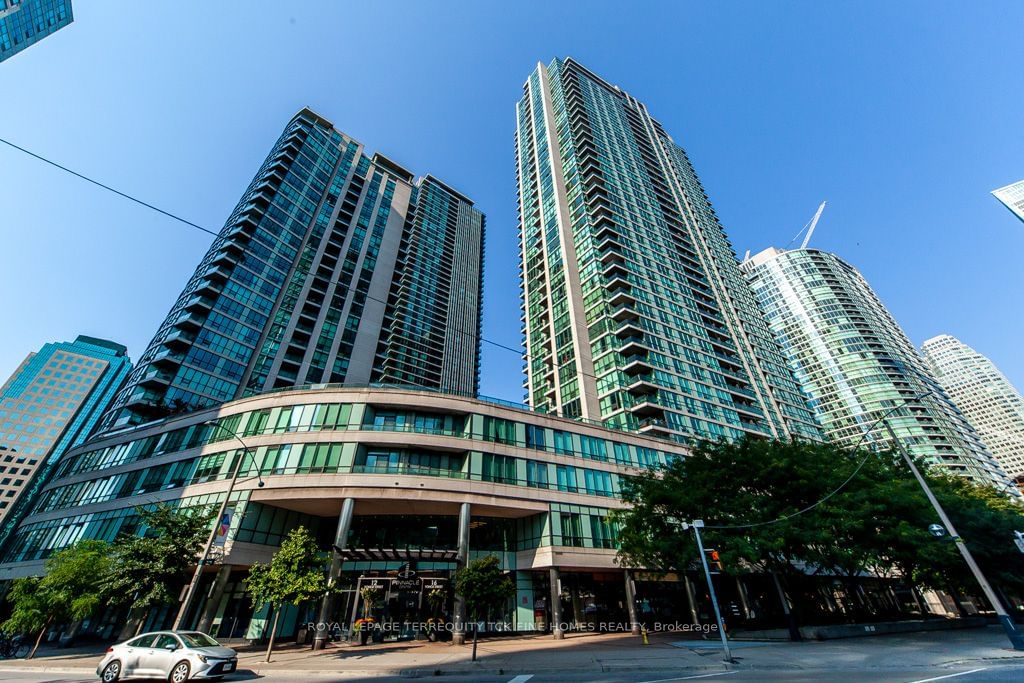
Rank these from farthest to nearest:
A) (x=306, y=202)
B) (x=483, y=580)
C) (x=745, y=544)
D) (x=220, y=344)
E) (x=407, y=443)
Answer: (x=306, y=202)
(x=220, y=344)
(x=407, y=443)
(x=745, y=544)
(x=483, y=580)

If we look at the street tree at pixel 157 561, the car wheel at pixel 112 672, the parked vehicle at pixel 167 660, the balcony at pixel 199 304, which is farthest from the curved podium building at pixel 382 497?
the balcony at pixel 199 304

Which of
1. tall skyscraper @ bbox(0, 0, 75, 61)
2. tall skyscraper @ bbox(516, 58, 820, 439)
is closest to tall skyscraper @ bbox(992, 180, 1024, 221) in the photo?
tall skyscraper @ bbox(516, 58, 820, 439)

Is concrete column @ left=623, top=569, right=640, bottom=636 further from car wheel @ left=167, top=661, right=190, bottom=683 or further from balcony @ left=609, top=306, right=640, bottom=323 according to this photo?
balcony @ left=609, top=306, right=640, bottom=323

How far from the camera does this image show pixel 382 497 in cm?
2644

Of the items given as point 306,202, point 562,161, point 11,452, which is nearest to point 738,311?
point 562,161

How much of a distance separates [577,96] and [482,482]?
82880 mm

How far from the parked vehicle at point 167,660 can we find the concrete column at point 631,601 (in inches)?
986

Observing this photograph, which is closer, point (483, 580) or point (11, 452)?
point (483, 580)

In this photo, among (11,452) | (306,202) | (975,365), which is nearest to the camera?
(306,202)

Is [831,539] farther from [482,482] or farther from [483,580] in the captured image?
[482,482]

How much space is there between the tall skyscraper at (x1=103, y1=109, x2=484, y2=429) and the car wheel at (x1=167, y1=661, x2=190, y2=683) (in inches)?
1657

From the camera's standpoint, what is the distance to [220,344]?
55.0 meters

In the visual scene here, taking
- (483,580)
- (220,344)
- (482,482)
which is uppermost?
(220,344)

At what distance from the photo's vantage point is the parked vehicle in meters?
12.6
